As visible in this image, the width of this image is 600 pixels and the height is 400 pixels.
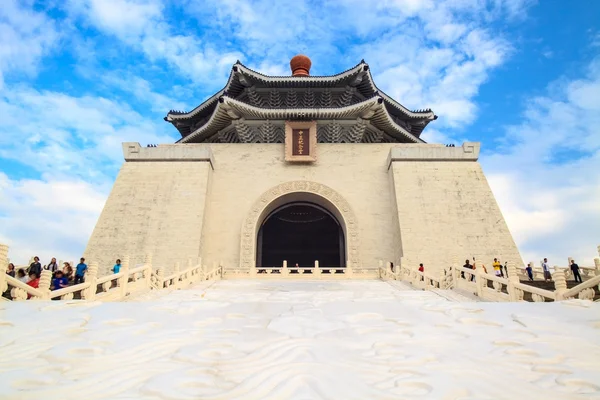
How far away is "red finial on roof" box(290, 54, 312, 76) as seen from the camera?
66.8ft

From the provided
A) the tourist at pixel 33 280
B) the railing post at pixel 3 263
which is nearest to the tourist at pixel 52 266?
the tourist at pixel 33 280

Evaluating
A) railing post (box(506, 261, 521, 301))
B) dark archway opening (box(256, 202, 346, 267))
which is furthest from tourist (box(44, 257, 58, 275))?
dark archway opening (box(256, 202, 346, 267))

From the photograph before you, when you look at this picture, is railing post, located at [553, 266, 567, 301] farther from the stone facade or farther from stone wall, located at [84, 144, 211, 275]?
stone wall, located at [84, 144, 211, 275]

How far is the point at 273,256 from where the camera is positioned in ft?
82.8

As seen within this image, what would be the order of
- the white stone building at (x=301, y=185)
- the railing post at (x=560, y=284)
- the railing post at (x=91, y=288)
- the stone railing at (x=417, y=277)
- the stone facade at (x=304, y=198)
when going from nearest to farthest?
the railing post at (x=560, y=284) < the railing post at (x=91, y=288) < the stone railing at (x=417, y=277) < the stone facade at (x=304, y=198) < the white stone building at (x=301, y=185)

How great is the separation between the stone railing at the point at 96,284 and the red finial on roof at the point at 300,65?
1243 centimetres

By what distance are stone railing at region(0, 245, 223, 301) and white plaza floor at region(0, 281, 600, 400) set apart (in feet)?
2.41

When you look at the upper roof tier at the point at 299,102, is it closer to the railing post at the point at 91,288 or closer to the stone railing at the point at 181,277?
the stone railing at the point at 181,277

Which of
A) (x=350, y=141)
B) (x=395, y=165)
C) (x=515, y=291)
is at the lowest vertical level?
(x=515, y=291)

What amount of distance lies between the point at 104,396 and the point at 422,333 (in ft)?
10.5

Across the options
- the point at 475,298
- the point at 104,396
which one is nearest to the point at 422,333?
the point at 104,396

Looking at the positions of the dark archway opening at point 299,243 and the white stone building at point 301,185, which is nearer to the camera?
the white stone building at point 301,185

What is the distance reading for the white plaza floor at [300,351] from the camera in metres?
2.88

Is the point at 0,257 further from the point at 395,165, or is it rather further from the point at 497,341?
the point at 395,165
